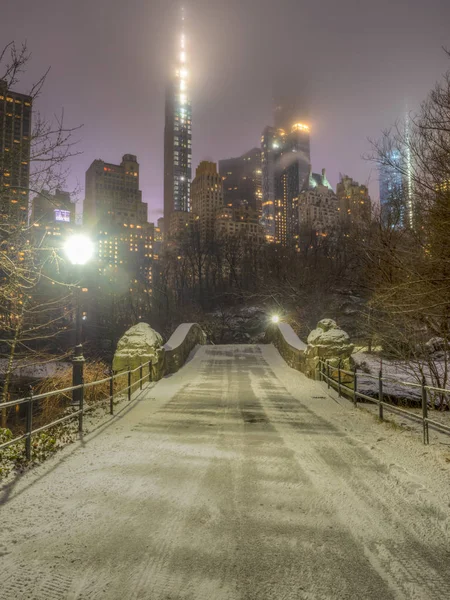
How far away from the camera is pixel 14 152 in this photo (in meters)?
8.00

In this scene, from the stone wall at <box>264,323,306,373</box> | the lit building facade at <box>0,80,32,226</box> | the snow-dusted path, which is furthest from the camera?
the stone wall at <box>264,323,306,373</box>

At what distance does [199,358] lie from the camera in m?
21.4

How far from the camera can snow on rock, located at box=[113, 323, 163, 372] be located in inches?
512

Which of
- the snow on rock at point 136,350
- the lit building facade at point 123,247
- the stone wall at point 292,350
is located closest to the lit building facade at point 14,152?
the snow on rock at point 136,350

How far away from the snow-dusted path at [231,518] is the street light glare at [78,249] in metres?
4.13

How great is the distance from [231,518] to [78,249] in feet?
23.4

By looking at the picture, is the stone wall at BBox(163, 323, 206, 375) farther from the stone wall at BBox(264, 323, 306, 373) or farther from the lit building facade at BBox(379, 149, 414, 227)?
the lit building facade at BBox(379, 149, 414, 227)

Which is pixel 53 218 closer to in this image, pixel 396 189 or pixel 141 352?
pixel 141 352

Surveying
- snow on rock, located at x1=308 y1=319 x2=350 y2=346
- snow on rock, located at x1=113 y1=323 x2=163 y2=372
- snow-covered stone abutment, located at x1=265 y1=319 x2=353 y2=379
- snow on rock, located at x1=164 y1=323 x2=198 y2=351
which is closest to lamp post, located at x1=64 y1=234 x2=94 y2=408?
snow on rock, located at x1=113 y1=323 x2=163 y2=372

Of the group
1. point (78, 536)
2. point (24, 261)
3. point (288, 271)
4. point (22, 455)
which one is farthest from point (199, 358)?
point (288, 271)

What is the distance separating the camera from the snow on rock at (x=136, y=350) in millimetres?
12992

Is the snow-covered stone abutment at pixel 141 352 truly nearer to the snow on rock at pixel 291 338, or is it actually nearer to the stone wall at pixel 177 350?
the stone wall at pixel 177 350

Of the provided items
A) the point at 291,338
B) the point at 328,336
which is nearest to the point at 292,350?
the point at 291,338

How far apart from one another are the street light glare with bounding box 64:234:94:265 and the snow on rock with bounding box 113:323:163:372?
4.68 m
